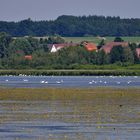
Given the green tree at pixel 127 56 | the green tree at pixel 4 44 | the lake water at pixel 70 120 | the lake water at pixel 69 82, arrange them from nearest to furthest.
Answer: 1. the lake water at pixel 70 120
2. the lake water at pixel 69 82
3. the green tree at pixel 127 56
4. the green tree at pixel 4 44

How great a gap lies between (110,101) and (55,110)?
8.55 metres

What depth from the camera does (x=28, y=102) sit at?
170 ft

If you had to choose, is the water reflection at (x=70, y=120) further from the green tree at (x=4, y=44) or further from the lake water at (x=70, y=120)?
the green tree at (x=4, y=44)

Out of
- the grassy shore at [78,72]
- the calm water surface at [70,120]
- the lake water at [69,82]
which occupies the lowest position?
the grassy shore at [78,72]

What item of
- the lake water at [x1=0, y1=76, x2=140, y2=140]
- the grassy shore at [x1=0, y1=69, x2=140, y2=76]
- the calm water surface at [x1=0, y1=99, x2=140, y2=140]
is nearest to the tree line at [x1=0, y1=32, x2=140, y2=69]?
the grassy shore at [x1=0, y1=69, x2=140, y2=76]

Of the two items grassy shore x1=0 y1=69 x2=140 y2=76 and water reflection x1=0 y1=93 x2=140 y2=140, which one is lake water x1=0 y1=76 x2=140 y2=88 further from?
water reflection x1=0 y1=93 x2=140 y2=140

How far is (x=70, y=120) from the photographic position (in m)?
38.9

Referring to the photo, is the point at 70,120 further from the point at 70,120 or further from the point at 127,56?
the point at 127,56

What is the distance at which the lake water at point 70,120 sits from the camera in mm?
33250

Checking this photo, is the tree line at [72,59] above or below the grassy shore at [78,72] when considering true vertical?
above

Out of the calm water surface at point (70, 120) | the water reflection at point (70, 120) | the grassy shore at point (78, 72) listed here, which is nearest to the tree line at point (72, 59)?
the grassy shore at point (78, 72)

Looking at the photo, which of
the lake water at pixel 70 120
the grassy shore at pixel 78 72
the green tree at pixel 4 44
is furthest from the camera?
the green tree at pixel 4 44

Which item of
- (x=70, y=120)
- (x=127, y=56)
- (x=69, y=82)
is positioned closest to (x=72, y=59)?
(x=127, y=56)

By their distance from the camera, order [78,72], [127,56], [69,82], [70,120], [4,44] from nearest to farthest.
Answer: [70,120] → [69,82] → [78,72] → [127,56] → [4,44]
